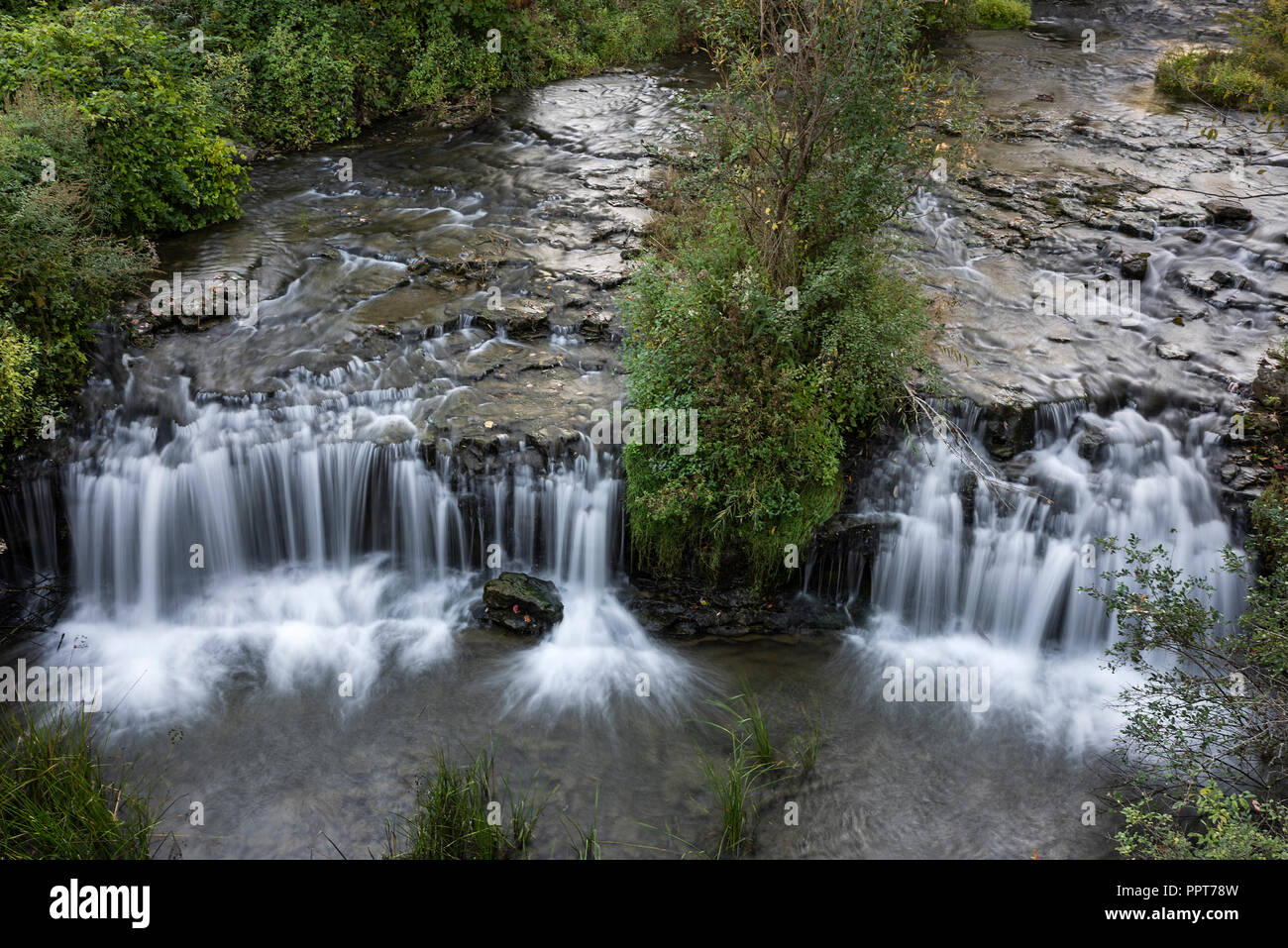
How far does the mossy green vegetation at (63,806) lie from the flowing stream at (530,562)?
1.61ft

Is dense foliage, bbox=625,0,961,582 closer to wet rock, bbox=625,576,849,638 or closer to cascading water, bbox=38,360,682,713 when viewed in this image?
wet rock, bbox=625,576,849,638

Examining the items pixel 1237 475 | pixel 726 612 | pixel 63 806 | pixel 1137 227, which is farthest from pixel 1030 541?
pixel 63 806

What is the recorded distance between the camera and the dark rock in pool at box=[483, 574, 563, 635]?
8531 mm

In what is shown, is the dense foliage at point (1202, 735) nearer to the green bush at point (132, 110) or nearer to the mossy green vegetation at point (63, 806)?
the mossy green vegetation at point (63, 806)

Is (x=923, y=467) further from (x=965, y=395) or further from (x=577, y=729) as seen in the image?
(x=577, y=729)

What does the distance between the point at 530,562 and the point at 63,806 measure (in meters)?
4.51

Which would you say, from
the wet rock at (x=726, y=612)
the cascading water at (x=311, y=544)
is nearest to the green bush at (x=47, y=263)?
the cascading water at (x=311, y=544)

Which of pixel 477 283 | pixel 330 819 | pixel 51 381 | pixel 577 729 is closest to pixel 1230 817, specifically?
pixel 577 729

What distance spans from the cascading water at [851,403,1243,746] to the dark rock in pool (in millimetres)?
3113

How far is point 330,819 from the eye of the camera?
6707mm

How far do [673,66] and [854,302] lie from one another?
14.9 m

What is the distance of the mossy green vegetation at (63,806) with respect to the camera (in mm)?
5688

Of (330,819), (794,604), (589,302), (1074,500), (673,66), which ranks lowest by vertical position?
(330,819)
